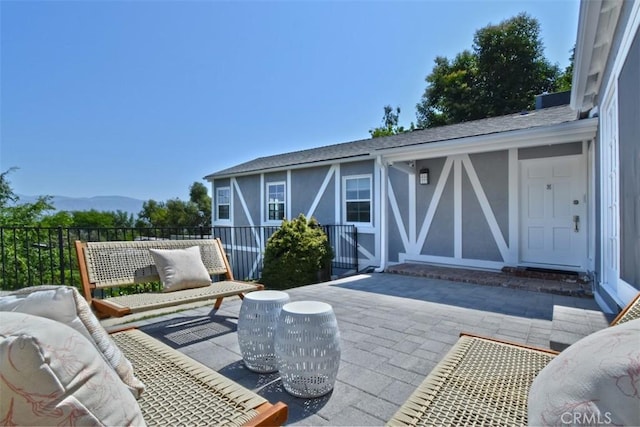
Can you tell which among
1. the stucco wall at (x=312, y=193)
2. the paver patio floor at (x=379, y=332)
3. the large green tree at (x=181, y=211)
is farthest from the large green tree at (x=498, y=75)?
the large green tree at (x=181, y=211)

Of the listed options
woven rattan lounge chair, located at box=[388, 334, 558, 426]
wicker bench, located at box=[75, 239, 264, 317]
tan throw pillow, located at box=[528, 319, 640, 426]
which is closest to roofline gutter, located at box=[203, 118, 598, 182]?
wicker bench, located at box=[75, 239, 264, 317]

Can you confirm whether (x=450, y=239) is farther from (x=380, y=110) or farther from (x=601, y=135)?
(x=380, y=110)

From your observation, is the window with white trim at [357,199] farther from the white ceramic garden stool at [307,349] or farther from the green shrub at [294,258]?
the white ceramic garden stool at [307,349]

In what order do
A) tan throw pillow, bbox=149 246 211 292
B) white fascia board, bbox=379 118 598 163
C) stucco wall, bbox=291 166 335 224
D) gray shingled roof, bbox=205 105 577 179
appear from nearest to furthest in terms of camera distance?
tan throw pillow, bbox=149 246 211 292, white fascia board, bbox=379 118 598 163, gray shingled roof, bbox=205 105 577 179, stucco wall, bbox=291 166 335 224

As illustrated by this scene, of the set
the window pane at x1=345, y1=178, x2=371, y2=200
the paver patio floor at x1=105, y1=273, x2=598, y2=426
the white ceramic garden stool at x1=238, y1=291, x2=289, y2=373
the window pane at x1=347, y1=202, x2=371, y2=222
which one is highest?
the window pane at x1=345, y1=178, x2=371, y2=200

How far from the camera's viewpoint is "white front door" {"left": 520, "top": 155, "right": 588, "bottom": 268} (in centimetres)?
516

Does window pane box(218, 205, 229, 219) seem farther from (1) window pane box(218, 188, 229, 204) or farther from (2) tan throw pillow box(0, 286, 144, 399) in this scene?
(2) tan throw pillow box(0, 286, 144, 399)

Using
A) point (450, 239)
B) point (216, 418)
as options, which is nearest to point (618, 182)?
point (450, 239)

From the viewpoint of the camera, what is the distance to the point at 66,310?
102 cm

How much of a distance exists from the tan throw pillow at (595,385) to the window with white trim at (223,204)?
1127cm

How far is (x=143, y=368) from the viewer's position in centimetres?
153

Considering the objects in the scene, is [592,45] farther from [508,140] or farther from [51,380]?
[51,380]

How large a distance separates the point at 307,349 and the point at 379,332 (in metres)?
1.39

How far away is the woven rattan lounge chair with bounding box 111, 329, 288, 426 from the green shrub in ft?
14.2
